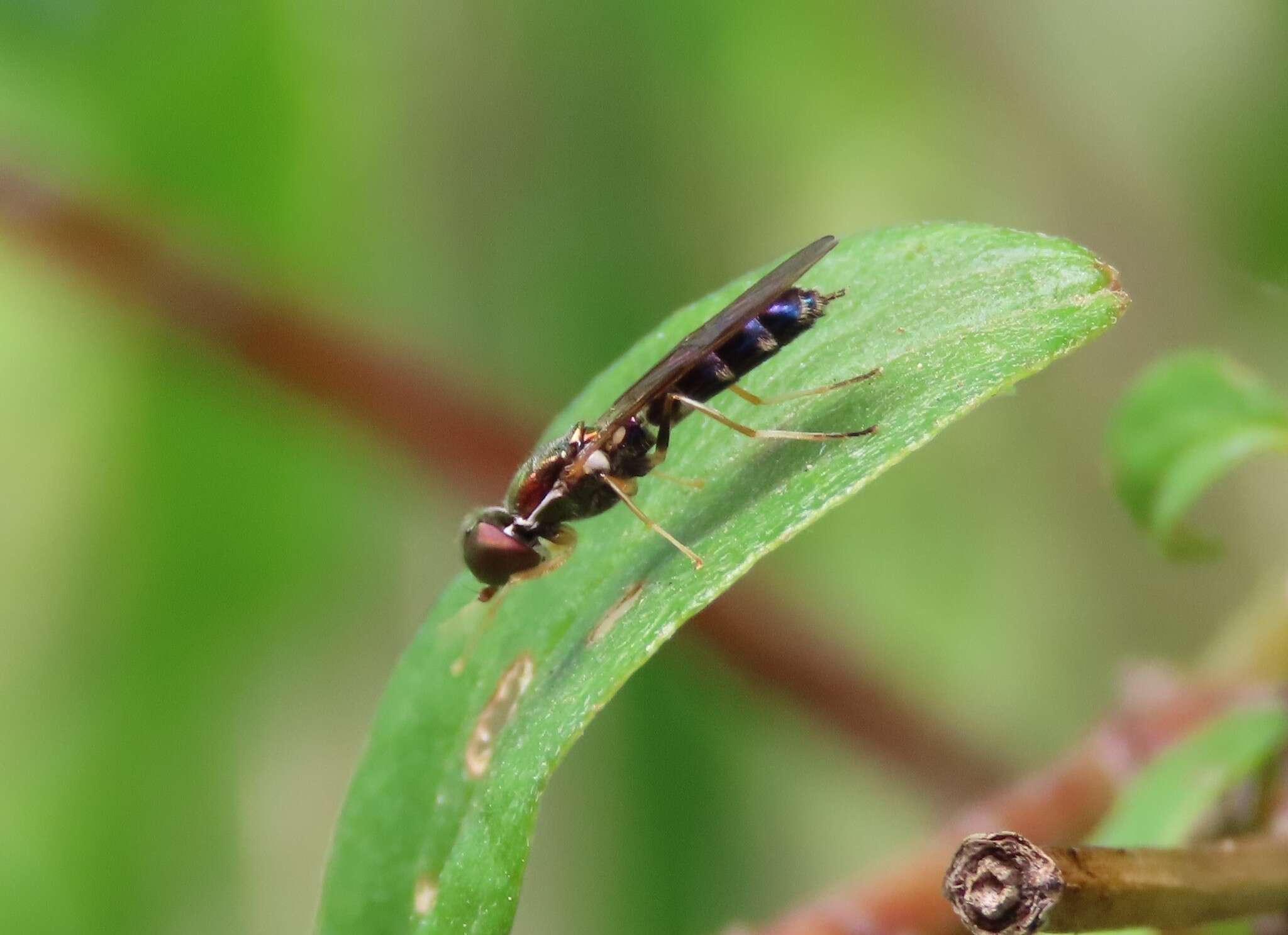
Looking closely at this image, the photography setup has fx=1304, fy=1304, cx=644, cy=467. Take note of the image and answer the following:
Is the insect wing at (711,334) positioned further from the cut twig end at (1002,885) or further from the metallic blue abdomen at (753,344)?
the cut twig end at (1002,885)

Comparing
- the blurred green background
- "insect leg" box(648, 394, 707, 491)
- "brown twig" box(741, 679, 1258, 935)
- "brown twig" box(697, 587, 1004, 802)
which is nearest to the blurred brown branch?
"brown twig" box(697, 587, 1004, 802)

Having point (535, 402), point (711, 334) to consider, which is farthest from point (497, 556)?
point (535, 402)

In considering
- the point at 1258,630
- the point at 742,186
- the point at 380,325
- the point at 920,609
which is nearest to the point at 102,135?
the point at 380,325

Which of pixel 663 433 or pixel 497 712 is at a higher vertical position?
pixel 663 433

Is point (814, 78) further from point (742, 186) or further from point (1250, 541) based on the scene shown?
point (1250, 541)

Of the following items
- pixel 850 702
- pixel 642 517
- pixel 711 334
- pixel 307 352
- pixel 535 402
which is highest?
pixel 535 402

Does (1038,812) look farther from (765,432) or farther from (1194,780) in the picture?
(765,432)

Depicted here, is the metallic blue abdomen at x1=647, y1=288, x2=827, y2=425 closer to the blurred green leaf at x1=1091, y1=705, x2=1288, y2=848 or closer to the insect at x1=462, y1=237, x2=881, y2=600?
the insect at x1=462, y1=237, x2=881, y2=600
